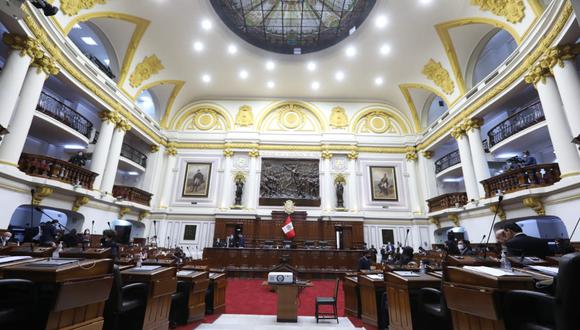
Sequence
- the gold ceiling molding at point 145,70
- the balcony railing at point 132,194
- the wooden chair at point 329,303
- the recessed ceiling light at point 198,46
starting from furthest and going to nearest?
the recessed ceiling light at point 198,46 < the gold ceiling molding at point 145,70 < the balcony railing at point 132,194 < the wooden chair at point 329,303

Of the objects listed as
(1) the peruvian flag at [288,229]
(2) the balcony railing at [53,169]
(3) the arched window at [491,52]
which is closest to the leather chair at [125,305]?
(2) the balcony railing at [53,169]

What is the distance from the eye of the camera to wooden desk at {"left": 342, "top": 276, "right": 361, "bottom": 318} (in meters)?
4.96

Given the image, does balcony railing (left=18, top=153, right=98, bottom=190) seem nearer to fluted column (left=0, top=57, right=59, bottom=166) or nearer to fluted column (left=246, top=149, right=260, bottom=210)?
fluted column (left=0, top=57, right=59, bottom=166)

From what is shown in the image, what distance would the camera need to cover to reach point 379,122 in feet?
54.9

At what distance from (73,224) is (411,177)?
53.7ft

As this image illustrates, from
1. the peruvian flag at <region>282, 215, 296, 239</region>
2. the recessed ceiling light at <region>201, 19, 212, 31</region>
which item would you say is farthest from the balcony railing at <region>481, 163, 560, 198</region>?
the recessed ceiling light at <region>201, 19, 212, 31</region>

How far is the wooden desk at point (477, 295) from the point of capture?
195cm

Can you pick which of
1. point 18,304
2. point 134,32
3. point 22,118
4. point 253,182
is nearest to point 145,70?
point 134,32

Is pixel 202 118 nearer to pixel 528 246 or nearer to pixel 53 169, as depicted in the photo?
pixel 53 169

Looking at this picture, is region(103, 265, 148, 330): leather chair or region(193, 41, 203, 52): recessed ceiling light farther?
region(193, 41, 203, 52): recessed ceiling light

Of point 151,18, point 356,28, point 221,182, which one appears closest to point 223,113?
point 221,182

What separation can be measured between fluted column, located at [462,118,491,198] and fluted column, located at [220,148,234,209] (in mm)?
11908

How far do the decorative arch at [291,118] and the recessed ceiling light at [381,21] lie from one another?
620cm

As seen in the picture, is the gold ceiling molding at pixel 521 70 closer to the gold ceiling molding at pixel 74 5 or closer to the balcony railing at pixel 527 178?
the balcony railing at pixel 527 178
